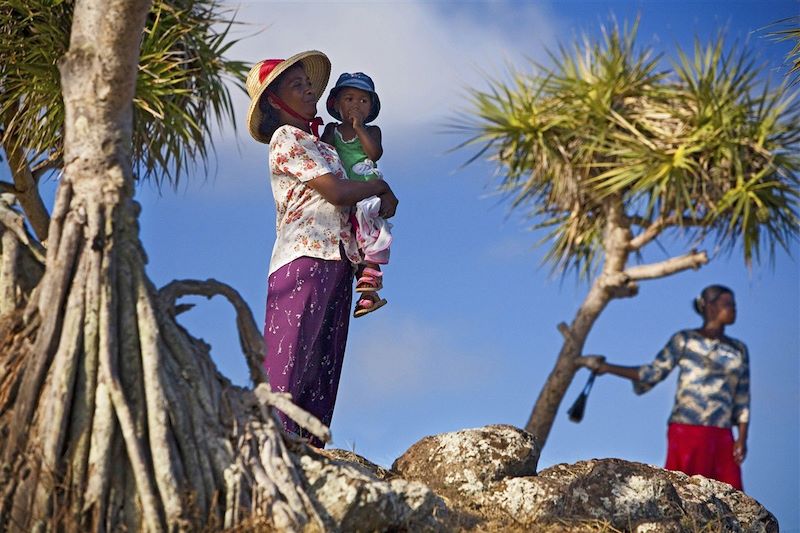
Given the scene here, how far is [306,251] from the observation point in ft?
19.2

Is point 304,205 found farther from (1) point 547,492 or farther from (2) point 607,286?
(2) point 607,286

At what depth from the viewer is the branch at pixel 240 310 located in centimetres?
455

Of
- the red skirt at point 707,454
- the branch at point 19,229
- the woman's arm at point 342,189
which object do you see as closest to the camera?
the branch at point 19,229

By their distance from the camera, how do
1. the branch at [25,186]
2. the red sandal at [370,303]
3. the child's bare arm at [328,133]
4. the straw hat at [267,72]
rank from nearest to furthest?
the red sandal at [370,303], the straw hat at [267,72], the child's bare arm at [328,133], the branch at [25,186]

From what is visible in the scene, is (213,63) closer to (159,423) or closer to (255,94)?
(255,94)

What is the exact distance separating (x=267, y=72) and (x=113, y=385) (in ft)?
8.54

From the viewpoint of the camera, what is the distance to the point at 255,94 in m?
6.14

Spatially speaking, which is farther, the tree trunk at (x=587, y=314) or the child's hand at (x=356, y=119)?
the tree trunk at (x=587, y=314)

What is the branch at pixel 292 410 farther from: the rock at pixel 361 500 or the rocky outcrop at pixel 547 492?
the rocky outcrop at pixel 547 492

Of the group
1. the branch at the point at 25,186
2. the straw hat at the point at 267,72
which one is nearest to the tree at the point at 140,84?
the branch at the point at 25,186

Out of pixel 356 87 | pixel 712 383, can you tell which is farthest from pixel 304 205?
pixel 712 383

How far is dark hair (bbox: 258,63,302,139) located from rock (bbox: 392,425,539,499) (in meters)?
2.08

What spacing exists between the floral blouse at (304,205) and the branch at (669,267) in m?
6.52

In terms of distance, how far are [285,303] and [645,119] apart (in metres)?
7.24
